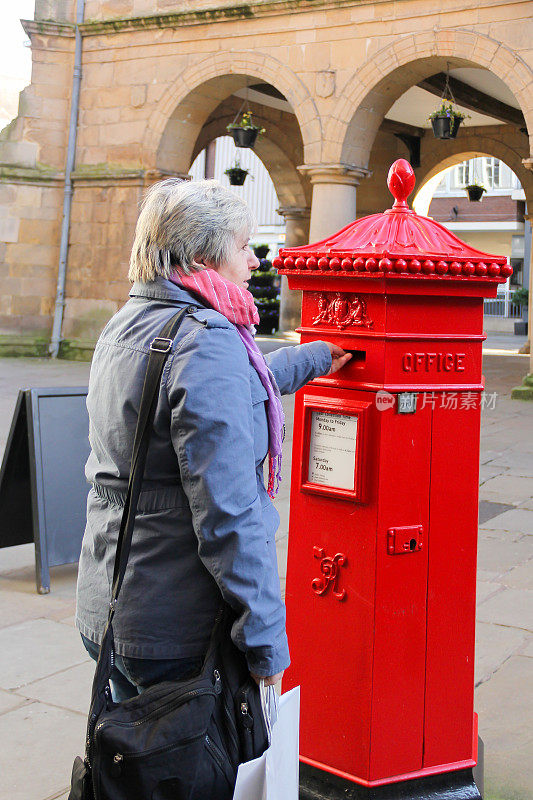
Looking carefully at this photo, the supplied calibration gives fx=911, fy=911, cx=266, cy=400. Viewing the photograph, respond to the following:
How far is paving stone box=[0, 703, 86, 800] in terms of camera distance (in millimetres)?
2793

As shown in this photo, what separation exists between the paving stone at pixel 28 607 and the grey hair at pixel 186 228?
2.66m

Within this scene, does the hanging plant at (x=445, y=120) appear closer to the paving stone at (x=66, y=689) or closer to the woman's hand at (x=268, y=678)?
the paving stone at (x=66, y=689)

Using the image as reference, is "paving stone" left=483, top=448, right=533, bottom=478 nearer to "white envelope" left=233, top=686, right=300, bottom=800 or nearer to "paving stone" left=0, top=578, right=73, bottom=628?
"paving stone" left=0, top=578, right=73, bottom=628

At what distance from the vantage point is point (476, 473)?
8.11 feet

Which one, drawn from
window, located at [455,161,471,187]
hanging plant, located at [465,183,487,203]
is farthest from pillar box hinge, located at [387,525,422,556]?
window, located at [455,161,471,187]

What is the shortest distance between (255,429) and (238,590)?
1.19ft

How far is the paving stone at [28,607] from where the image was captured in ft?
13.8

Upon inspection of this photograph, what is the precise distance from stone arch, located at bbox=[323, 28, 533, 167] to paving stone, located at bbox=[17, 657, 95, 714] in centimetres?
925

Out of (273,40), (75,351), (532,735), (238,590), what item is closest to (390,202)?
(273,40)

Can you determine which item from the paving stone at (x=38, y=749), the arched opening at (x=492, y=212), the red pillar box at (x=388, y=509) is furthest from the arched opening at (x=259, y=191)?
the red pillar box at (x=388, y=509)

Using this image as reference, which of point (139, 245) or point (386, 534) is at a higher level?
point (139, 245)

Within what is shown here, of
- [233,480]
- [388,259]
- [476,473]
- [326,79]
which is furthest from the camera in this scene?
[326,79]

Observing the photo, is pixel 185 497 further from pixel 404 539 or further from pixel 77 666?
pixel 77 666

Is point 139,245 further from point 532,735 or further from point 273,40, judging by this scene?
point 273,40
